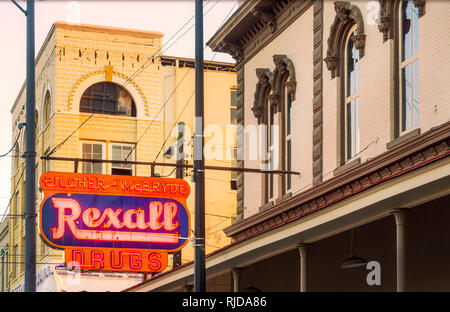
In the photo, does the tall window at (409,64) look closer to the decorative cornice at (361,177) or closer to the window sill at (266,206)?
the decorative cornice at (361,177)

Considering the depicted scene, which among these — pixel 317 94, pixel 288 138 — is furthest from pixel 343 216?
pixel 288 138

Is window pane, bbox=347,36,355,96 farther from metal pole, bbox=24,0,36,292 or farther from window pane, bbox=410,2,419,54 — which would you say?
metal pole, bbox=24,0,36,292

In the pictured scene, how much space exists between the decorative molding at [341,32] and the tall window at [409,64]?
67.1 inches

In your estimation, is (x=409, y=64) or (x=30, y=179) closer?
(x=30, y=179)

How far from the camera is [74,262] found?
31.3 m

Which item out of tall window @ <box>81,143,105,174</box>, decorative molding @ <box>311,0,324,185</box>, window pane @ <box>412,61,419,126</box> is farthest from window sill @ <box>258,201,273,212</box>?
tall window @ <box>81,143,105,174</box>

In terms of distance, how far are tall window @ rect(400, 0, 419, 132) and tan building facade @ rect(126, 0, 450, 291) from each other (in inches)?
1.4

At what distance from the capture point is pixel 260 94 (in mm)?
30438

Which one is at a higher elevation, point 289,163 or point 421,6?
point 421,6

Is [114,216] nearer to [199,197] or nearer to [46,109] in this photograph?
[199,197]

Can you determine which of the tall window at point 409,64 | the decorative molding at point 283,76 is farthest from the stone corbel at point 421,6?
the decorative molding at point 283,76

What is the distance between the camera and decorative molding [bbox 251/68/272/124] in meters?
30.0

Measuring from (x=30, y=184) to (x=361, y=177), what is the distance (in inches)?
286
